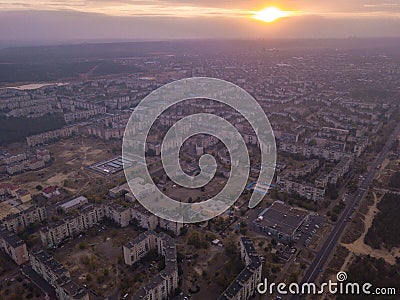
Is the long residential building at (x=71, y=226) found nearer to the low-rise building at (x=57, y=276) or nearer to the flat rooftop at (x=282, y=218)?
the low-rise building at (x=57, y=276)

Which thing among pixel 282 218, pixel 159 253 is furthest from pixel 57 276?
pixel 282 218

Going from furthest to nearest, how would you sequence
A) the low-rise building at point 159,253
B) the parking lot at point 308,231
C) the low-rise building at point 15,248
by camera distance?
the parking lot at point 308,231, the low-rise building at point 15,248, the low-rise building at point 159,253

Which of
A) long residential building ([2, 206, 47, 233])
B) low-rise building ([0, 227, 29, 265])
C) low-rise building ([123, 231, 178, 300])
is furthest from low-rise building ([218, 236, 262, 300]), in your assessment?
long residential building ([2, 206, 47, 233])

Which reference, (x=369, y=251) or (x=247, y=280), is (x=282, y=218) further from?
(x=247, y=280)

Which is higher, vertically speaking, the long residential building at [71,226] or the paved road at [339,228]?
the long residential building at [71,226]

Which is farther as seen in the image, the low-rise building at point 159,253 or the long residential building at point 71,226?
the long residential building at point 71,226

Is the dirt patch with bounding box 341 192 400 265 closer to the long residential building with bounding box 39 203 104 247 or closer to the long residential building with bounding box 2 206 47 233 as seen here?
the long residential building with bounding box 39 203 104 247

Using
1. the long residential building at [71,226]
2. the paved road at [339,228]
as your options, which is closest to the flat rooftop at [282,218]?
the paved road at [339,228]
